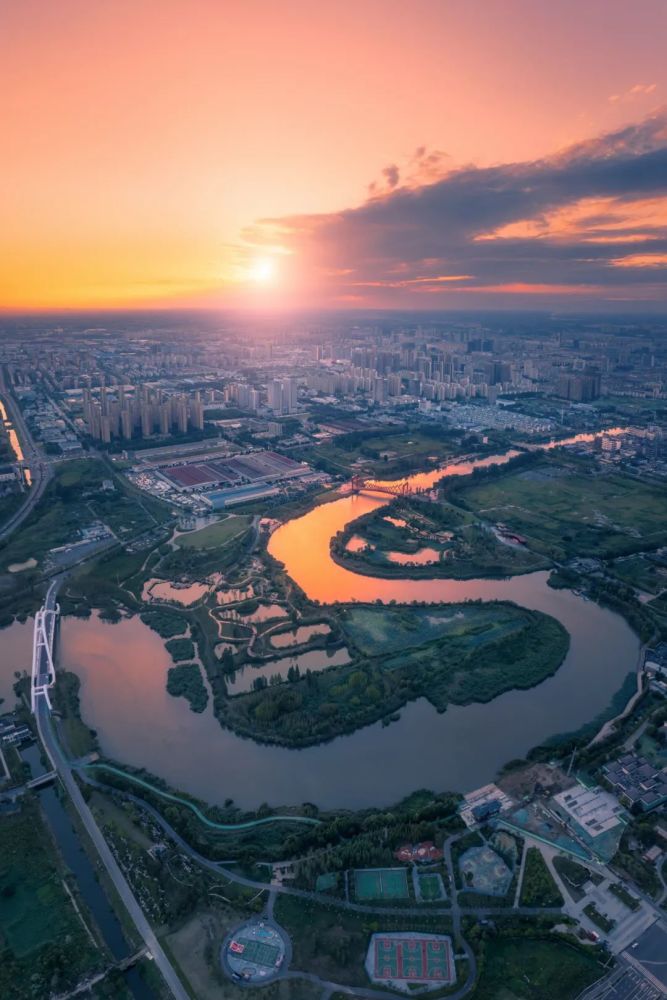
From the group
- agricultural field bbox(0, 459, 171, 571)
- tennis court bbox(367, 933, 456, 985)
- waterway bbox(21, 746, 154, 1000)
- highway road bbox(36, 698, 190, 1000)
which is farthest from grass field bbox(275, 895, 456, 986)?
agricultural field bbox(0, 459, 171, 571)

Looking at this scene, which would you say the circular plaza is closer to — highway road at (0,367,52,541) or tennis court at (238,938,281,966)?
tennis court at (238,938,281,966)

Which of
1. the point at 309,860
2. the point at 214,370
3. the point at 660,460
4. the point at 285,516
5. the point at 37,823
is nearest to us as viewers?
the point at 309,860

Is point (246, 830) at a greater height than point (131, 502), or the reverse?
point (131, 502)

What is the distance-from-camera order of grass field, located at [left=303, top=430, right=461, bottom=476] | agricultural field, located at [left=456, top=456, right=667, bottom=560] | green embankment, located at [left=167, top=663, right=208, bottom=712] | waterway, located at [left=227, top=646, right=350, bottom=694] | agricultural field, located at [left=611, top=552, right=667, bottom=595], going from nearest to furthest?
green embankment, located at [left=167, top=663, right=208, bottom=712], waterway, located at [left=227, top=646, right=350, bottom=694], agricultural field, located at [left=611, top=552, right=667, bottom=595], agricultural field, located at [left=456, top=456, right=667, bottom=560], grass field, located at [left=303, top=430, right=461, bottom=476]

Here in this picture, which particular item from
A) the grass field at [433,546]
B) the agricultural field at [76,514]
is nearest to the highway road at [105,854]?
the agricultural field at [76,514]

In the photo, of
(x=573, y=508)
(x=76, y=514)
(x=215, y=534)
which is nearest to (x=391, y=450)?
(x=573, y=508)

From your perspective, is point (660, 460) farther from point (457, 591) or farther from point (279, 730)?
point (279, 730)

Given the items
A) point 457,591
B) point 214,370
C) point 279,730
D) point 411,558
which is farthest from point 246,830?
point 214,370
